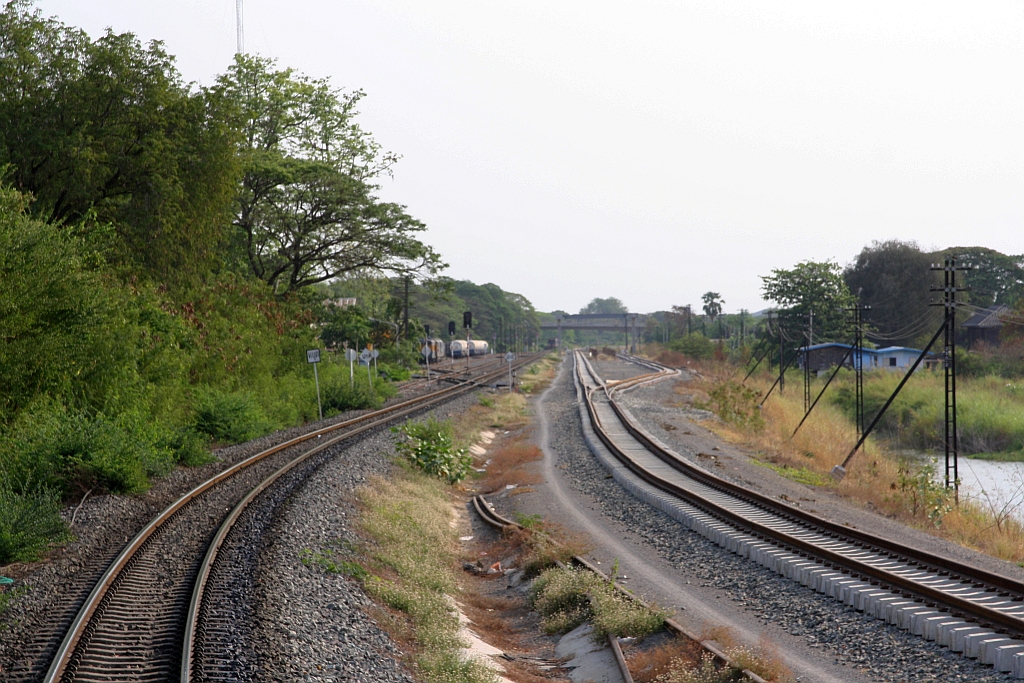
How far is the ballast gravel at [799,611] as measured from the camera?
839cm

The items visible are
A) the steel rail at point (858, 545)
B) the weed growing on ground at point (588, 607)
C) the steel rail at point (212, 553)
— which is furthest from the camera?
the weed growing on ground at point (588, 607)

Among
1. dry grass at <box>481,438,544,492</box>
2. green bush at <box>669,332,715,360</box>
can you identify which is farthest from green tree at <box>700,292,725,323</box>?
dry grass at <box>481,438,544,492</box>

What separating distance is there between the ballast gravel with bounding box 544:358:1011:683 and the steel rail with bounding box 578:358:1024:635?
0.67 meters

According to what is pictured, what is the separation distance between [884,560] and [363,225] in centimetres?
3284

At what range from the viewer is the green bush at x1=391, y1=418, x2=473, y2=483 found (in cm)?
2234

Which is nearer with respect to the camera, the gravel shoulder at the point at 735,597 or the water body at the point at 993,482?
the gravel shoulder at the point at 735,597

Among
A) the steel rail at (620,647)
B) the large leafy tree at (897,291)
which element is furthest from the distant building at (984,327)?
the steel rail at (620,647)

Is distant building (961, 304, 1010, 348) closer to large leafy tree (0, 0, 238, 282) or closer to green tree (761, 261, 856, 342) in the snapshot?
green tree (761, 261, 856, 342)

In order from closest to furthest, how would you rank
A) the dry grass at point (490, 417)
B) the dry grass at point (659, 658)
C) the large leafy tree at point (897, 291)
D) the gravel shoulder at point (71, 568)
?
the gravel shoulder at point (71, 568)
the dry grass at point (659, 658)
the dry grass at point (490, 417)
the large leafy tree at point (897, 291)

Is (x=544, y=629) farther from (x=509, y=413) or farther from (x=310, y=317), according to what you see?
(x=310, y=317)

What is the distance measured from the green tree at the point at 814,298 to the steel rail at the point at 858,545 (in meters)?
60.9

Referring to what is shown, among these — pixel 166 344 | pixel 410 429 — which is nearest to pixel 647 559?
pixel 410 429

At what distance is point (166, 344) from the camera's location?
23234mm

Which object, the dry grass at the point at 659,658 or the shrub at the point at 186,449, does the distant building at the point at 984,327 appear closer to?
the shrub at the point at 186,449
